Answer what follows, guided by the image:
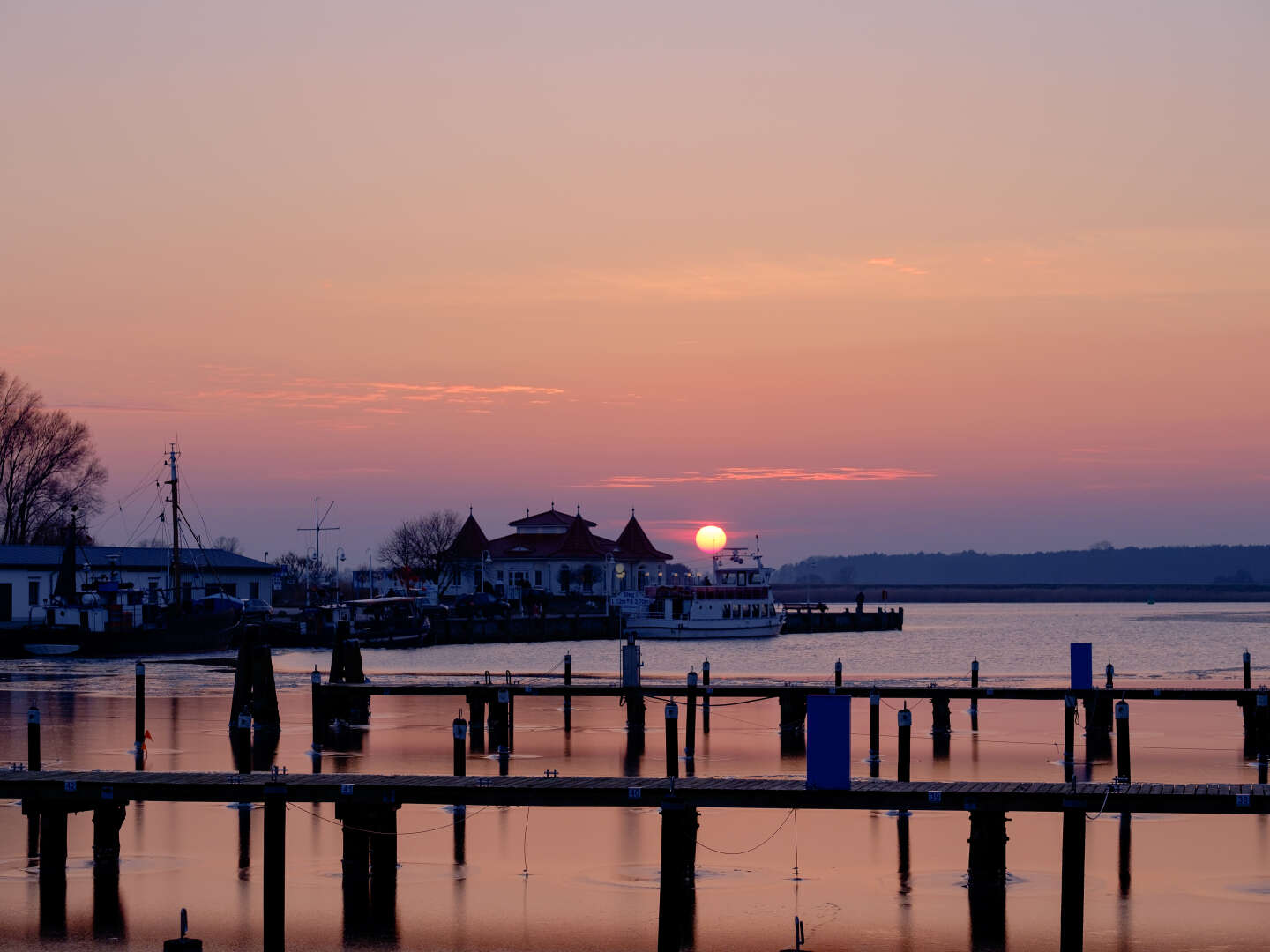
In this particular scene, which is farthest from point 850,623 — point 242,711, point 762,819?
point 762,819

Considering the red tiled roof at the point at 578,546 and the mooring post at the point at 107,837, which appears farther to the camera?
the red tiled roof at the point at 578,546

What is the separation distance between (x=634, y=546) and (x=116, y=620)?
8083 cm

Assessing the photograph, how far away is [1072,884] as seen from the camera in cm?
1916

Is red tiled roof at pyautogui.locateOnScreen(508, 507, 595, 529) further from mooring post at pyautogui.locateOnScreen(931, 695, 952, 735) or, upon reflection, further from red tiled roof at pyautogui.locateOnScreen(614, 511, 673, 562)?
mooring post at pyautogui.locateOnScreen(931, 695, 952, 735)

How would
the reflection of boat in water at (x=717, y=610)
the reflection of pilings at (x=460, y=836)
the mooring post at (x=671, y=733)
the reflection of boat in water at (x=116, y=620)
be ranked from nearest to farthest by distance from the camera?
the reflection of pilings at (x=460, y=836) → the mooring post at (x=671, y=733) → the reflection of boat in water at (x=116, y=620) → the reflection of boat in water at (x=717, y=610)

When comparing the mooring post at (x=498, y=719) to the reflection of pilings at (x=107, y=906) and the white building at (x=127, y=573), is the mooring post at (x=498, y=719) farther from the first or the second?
the white building at (x=127, y=573)

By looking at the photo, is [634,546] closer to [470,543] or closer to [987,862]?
[470,543]

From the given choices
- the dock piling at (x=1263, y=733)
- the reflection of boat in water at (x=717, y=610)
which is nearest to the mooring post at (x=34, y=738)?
the dock piling at (x=1263, y=733)

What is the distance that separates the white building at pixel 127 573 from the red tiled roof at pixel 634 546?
4650 cm

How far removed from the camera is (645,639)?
125 m

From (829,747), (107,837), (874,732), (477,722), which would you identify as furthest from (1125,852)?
(477,722)

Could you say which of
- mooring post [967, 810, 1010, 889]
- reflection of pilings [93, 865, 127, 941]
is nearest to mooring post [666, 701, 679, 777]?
mooring post [967, 810, 1010, 889]

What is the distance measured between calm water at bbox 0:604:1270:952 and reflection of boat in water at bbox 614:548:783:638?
74.6 metres

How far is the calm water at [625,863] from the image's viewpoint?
21.3m
